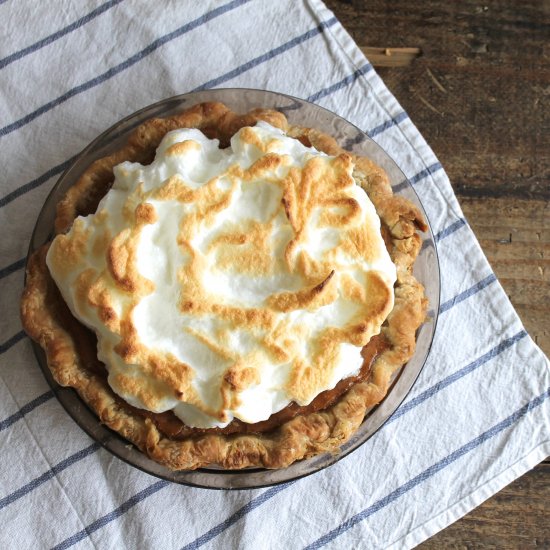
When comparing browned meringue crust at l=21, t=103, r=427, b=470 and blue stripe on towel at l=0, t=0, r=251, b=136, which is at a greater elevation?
blue stripe on towel at l=0, t=0, r=251, b=136

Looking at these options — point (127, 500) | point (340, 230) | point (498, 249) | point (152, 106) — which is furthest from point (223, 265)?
point (498, 249)

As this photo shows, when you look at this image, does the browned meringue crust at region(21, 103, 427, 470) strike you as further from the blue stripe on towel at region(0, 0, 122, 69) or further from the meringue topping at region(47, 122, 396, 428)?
the blue stripe on towel at region(0, 0, 122, 69)

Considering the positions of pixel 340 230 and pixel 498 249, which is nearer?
pixel 340 230

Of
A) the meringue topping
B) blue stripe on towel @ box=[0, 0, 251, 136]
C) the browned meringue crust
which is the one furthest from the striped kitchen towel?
the meringue topping

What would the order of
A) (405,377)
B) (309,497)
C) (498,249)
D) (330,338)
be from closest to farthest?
1. (330,338)
2. (405,377)
3. (309,497)
4. (498,249)

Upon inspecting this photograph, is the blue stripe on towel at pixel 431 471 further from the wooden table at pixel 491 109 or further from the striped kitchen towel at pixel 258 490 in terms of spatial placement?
the wooden table at pixel 491 109

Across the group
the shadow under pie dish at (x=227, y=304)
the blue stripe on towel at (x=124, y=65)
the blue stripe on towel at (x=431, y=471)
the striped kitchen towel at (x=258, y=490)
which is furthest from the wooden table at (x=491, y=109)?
the shadow under pie dish at (x=227, y=304)

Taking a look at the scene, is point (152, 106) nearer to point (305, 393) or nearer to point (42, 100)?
point (42, 100)
